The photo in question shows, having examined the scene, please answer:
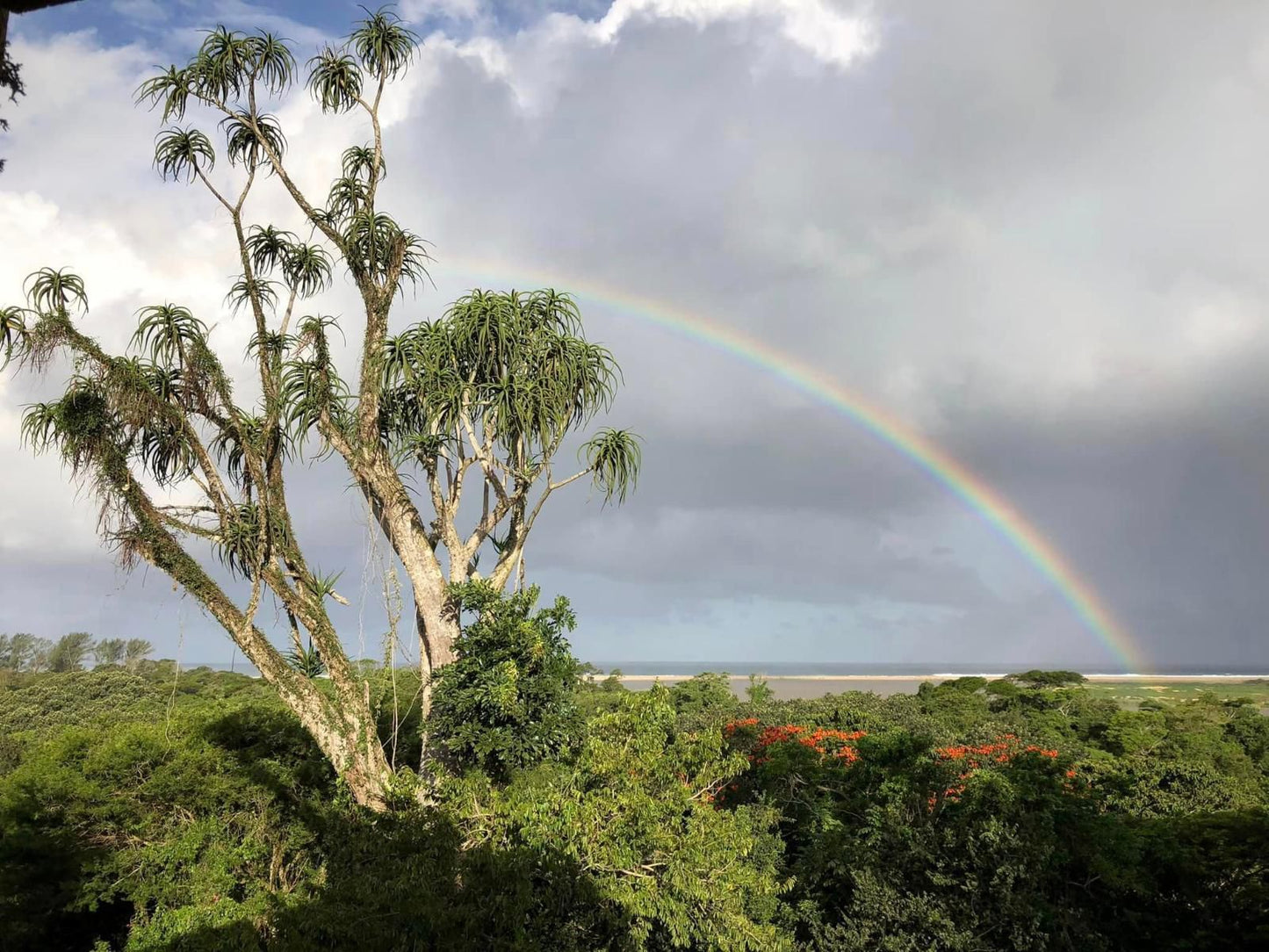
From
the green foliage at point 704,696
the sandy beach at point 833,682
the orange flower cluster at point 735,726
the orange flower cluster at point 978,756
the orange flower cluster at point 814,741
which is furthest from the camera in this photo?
the sandy beach at point 833,682

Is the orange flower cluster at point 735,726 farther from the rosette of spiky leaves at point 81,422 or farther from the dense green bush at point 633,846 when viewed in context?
the rosette of spiky leaves at point 81,422

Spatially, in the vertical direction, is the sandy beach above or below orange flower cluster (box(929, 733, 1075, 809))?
below

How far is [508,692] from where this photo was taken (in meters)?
9.98

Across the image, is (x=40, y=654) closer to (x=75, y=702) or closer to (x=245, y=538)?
(x=75, y=702)

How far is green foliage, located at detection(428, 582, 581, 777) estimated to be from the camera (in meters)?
10.2

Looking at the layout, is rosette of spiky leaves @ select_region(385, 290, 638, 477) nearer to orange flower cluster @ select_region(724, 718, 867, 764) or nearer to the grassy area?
orange flower cluster @ select_region(724, 718, 867, 764)

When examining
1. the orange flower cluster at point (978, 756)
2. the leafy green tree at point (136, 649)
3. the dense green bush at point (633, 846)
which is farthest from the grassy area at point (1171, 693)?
the leafy green tree at point (136, 649)

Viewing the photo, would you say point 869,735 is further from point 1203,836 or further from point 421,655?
point 421,655

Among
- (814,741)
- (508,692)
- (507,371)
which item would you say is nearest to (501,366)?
(507,371)

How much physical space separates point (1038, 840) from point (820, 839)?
3044 millimetres

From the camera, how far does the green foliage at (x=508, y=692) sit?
10.2 m

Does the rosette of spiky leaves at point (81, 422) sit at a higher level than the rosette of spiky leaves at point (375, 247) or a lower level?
lower

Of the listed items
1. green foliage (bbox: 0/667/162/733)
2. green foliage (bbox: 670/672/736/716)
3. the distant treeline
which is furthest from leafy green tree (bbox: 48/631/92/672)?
green foliage (bbox: 670/672/736/716)

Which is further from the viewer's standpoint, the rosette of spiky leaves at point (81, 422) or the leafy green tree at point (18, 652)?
the leafy green tree at point (18, 652)
